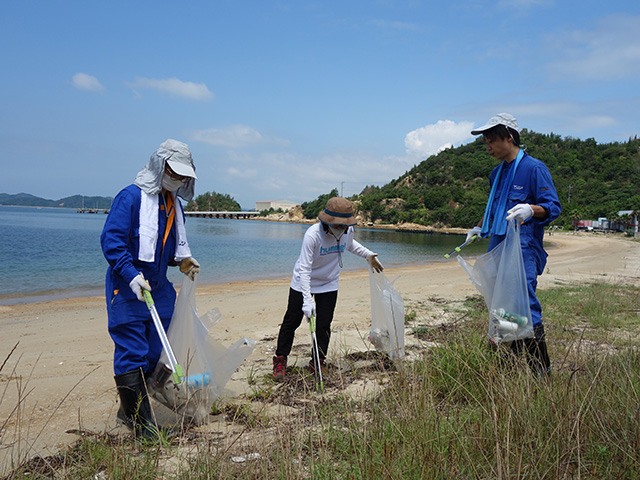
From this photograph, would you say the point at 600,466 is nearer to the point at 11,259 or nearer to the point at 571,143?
the point at 11,259

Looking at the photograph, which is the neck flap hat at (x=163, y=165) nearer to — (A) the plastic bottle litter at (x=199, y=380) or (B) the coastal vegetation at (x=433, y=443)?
(A) the plastic bottle litter at (x=199, y=380)

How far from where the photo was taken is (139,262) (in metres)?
2.74

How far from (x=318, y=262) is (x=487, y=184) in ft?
291

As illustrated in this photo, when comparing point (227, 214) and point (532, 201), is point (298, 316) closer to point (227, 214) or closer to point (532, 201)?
point (532, 201)

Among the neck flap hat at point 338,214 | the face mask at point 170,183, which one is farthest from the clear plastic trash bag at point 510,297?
Result: the face mask at point 170,183

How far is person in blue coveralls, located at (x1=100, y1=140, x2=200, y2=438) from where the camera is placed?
8.55ft

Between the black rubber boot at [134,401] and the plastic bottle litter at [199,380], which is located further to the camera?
the plastic bottle litter at [199,380]

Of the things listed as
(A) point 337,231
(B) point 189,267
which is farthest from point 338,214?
(B) point 189,267

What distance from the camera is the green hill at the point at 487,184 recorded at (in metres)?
70.3

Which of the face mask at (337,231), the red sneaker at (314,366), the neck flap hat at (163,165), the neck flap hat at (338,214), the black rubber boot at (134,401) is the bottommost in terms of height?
the red sneaker at (314,366)

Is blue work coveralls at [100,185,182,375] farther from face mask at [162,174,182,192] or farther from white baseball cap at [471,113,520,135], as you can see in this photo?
white baseball cap at [471,113,520,135]

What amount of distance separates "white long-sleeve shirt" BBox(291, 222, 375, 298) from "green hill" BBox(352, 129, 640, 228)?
65.6m

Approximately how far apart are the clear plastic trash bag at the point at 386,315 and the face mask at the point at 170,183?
6.29 feet

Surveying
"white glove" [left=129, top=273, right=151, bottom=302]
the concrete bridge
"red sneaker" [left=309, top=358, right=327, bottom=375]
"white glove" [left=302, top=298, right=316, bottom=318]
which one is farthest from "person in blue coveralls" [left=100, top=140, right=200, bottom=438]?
the concrete bridge
